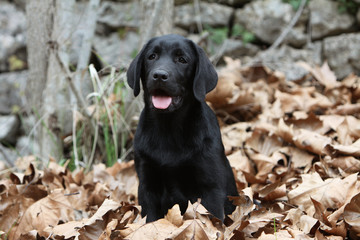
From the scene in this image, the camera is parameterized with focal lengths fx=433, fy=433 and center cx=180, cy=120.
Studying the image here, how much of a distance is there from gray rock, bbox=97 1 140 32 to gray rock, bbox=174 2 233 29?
0.53m

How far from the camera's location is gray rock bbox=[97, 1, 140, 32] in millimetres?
5449

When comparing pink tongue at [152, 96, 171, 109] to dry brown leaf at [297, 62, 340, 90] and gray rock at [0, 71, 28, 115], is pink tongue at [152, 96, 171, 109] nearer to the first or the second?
dry brown leaf at [297, 62, 340, 90]

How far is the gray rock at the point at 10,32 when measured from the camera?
19.4 ft

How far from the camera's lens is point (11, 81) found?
232 inches

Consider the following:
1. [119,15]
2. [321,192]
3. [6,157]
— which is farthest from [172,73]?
[119,15]

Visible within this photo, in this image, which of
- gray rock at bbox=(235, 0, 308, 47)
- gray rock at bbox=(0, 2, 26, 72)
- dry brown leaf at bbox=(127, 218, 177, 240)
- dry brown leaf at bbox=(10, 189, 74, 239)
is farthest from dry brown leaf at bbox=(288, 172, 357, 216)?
gray rock at bbox=(0, 2, 26, 72)

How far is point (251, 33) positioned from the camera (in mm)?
5211

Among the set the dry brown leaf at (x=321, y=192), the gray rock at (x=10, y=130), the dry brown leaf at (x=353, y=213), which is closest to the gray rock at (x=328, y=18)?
the dry brown leaf at (x=321, y=192)

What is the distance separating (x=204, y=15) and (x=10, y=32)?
2.70 meters

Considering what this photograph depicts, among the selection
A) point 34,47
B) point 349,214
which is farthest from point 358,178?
point 34,47

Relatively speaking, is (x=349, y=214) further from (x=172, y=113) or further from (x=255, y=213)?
(x=172, y=113)

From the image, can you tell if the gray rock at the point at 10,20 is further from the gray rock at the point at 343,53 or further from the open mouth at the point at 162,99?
the open mouth at the point at 162,99

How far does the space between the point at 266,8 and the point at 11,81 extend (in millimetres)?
3499

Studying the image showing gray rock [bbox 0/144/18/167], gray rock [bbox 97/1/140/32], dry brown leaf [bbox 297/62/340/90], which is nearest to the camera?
gray rock [bbox 0/144/18/167]
